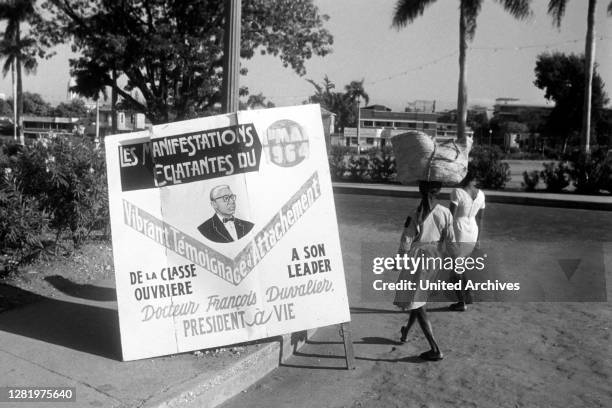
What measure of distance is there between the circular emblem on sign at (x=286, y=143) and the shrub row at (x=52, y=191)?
9.97 ft

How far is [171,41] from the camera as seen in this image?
63.0ft

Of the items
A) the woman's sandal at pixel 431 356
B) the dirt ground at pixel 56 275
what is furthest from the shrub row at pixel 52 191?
the woman's sandal at pixel 431 356

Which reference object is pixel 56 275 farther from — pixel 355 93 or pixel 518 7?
pixel 355 93

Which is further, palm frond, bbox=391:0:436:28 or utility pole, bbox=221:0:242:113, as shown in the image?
palm frond, bbox=391:0:436:28

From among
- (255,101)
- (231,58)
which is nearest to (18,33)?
(255,101)

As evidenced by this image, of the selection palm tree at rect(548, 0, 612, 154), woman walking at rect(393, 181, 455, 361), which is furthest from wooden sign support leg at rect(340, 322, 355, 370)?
palm tree at rect(548, 0, 612, 154)

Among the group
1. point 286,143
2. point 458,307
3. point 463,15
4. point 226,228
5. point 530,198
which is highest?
point 463,15

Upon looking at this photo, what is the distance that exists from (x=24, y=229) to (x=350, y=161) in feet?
65.1

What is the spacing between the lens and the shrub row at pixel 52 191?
6.54 m

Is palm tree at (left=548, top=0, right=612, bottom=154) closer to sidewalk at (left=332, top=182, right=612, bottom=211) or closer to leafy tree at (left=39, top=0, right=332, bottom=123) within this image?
sidewalk at (left=332, top=182, right=612, bottom=211)

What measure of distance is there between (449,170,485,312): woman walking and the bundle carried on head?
3.70 feet

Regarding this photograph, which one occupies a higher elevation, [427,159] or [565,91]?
[565,91]

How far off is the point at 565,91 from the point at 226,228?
6172cm

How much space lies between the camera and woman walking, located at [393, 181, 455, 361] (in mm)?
5094
